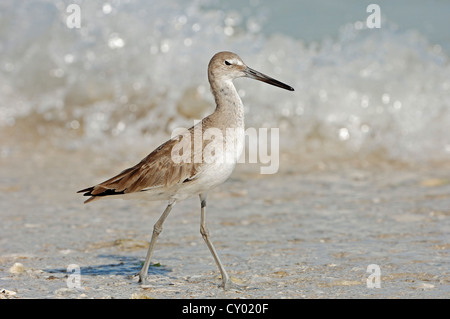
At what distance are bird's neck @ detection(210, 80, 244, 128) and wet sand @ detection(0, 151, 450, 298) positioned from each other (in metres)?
1.01

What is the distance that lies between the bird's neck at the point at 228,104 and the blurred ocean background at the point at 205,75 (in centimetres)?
378

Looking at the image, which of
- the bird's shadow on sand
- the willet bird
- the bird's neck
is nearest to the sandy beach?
the bird's shadow on sand


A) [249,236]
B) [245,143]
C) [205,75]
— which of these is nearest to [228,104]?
[249,236]

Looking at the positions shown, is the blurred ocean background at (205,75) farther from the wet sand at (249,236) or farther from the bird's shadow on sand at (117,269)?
the bird's shadow on sand at (117,269)

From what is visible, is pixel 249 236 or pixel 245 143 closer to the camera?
pixel 249 236

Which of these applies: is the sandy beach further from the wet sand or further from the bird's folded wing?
the bird's folded wing

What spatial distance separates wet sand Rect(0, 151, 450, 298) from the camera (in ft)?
15.7

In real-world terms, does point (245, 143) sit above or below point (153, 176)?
above

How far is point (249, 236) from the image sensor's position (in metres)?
5.98

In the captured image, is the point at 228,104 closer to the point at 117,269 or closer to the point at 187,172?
the point at 187,172

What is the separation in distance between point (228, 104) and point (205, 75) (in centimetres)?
521

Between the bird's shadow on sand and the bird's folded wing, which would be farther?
the bird's shadow on sand
